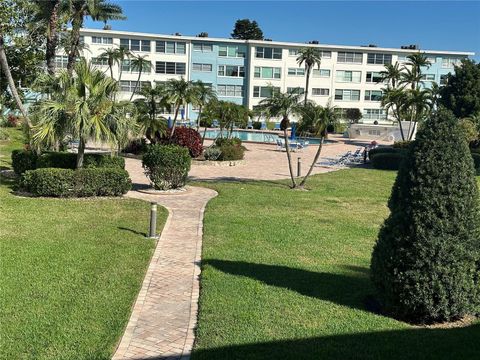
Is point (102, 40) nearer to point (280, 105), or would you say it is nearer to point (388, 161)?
point (388, 161)

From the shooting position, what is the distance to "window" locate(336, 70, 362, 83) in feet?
237

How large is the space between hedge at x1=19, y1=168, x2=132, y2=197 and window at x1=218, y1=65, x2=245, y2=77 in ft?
179

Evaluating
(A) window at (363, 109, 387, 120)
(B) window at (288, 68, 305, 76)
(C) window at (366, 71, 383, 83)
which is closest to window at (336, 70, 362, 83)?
(C) window at (366, 71, 383, 83)

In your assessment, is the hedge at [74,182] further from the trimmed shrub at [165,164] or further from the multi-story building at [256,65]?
the multi-story building at [256,65]

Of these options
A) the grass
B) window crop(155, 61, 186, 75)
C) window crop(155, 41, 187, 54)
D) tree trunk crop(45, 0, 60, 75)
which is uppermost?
window crop(155, 41, 187, 54)

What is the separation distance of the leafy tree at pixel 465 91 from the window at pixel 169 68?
33220mm

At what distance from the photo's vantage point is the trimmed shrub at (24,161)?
1762 cm

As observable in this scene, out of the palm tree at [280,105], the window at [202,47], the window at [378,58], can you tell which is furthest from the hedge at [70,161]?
the window at [378,58]

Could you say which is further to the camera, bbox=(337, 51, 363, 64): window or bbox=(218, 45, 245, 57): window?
bbox=(337, 51, 363, 64): window

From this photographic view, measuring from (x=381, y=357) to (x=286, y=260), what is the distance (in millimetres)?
3917

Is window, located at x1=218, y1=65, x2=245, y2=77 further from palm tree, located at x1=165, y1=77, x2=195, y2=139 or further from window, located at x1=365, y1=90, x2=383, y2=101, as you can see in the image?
palm tree, located at x1=165, y1=77, x2=195, y2=139

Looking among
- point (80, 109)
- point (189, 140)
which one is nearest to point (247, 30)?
point (189, 140)

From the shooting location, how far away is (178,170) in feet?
56.9

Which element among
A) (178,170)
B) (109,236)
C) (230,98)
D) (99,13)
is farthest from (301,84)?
(109,236)
